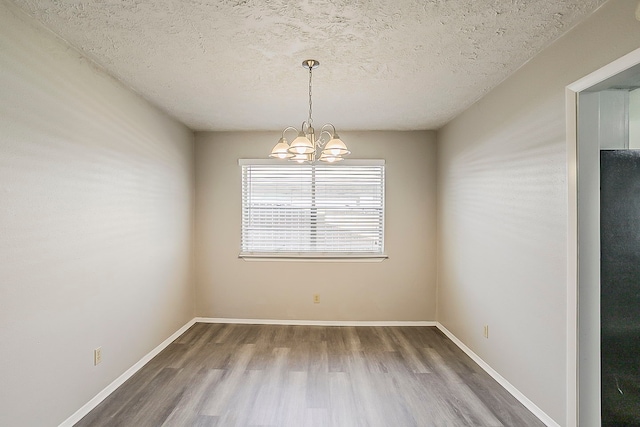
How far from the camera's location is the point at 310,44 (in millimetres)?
2090

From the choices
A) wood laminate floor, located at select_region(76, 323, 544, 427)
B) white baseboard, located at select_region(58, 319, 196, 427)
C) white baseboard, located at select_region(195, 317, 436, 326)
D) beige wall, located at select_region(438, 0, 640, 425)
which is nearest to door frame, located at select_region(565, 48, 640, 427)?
beige wall, located at select_region(438, 0, 640, 425)

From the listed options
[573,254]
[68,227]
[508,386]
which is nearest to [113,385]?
[68,227]

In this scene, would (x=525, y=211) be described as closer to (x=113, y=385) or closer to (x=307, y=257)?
(x=307, y=257)

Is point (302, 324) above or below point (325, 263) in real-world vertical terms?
below

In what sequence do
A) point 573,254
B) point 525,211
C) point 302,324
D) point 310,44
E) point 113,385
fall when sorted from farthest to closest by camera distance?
point 302,324 → point 113,385 → point 525,211 → point 310,44 → point 573,254

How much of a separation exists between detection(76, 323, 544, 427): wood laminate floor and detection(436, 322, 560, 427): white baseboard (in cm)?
4

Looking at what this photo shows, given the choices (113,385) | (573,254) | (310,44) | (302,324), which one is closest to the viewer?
(573,254)

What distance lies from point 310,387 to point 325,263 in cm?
177

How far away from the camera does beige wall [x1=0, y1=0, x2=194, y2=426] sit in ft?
5.74

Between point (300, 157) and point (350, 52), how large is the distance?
2.57ft

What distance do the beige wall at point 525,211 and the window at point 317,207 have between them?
1.11m

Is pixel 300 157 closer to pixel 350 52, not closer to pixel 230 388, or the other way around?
pixel 350 52

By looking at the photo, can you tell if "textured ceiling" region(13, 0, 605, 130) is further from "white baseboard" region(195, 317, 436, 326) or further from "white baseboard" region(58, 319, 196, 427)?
"white baseboard" region(195, 317, 436, 326)

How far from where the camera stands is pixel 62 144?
2.09 metres
